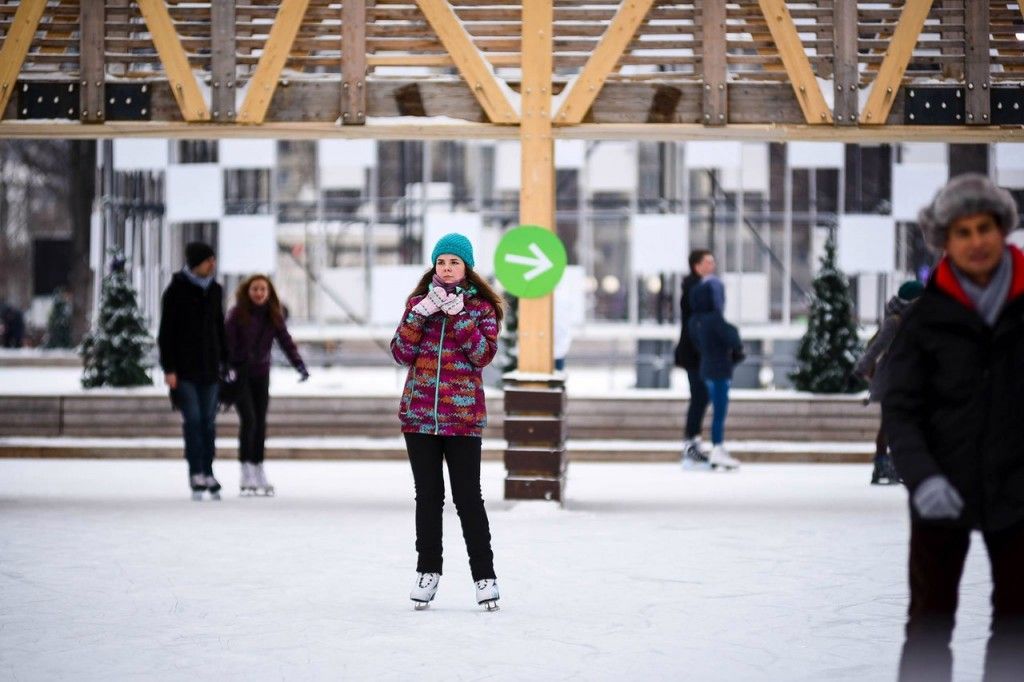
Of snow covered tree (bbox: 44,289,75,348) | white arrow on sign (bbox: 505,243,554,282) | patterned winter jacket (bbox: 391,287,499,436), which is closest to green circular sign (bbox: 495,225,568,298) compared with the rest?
white arrow on sign (bbox: 505,243,554,282)

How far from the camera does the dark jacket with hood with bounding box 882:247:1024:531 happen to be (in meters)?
4.71

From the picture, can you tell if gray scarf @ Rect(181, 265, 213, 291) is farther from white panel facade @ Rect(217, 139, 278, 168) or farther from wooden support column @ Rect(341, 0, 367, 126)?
white panel facade @ Rect(217, 139, 278, 168)

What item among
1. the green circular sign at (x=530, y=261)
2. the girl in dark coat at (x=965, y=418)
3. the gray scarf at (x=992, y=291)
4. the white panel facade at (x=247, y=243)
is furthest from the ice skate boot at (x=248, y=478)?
the gray scarf at (x=992, y=291)

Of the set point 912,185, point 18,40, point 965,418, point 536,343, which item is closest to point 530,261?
point 536,343

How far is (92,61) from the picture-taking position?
484 inches

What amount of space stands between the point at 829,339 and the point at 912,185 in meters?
1.86

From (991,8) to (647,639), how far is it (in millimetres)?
7252

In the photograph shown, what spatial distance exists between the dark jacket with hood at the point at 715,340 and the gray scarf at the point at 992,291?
33.1ft

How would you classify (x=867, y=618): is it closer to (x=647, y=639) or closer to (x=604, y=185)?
(x=647, y=639)

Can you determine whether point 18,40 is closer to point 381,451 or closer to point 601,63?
point 601,63

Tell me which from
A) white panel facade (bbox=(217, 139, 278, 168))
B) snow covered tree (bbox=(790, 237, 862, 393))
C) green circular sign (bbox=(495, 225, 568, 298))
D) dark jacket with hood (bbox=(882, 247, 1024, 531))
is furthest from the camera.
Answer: white panel facade (bbox=(217, 139, 278, 168))

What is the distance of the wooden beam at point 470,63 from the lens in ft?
39.2

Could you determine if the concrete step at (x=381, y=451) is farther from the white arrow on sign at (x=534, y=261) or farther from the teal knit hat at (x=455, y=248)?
the teal knit hat at (x=455, y=248)

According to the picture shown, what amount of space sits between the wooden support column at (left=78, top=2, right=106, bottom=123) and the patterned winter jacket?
5.48m
